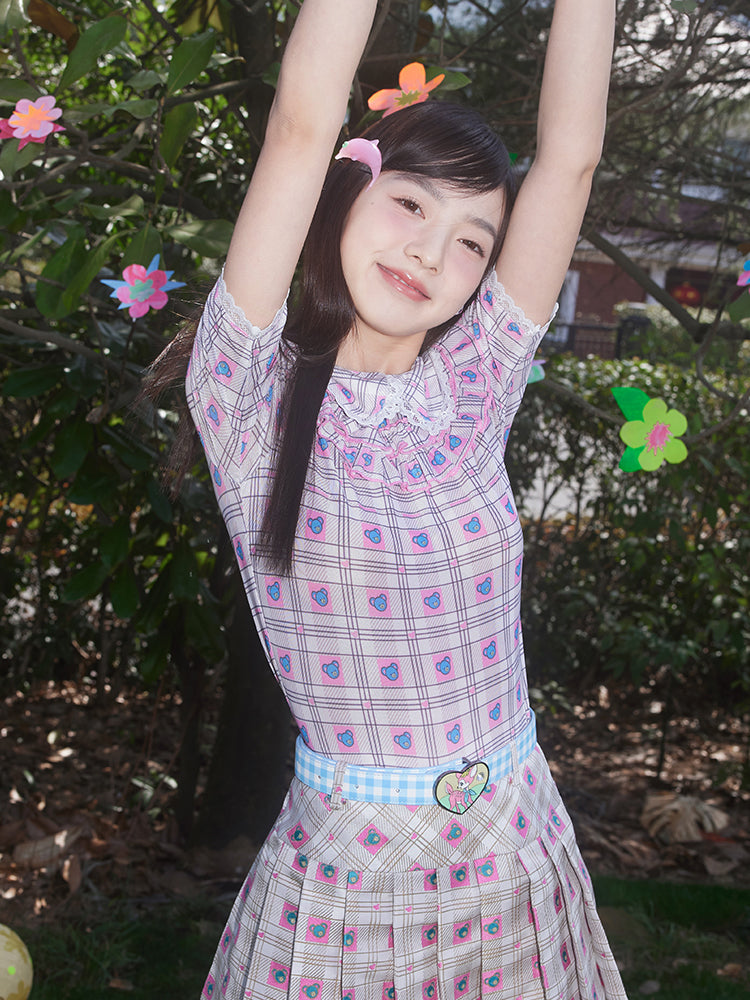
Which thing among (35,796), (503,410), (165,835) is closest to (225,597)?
(165,835)

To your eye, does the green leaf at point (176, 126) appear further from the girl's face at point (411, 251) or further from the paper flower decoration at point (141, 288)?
the girl's face at point (411, 251)

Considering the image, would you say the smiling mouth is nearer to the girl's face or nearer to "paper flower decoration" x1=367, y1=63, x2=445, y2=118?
the girl's face

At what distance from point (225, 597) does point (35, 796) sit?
3.22 feet

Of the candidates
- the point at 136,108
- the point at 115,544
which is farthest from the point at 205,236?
the point at 115,544

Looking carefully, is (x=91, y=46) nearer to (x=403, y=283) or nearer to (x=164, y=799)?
(x=403, y=283)

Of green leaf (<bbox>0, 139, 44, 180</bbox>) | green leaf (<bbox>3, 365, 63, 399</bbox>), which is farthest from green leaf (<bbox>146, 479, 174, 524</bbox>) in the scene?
green leaf (<bbox>0, 139, 44, 180</bbox>)

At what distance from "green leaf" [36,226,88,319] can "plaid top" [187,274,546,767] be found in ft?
2.15

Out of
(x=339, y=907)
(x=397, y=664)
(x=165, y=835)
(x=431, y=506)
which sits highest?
(x=431, y=506)

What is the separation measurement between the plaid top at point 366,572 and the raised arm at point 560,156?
0.29 meters

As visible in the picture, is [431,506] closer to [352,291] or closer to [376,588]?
[376,588]

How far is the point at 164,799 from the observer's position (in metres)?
3.10

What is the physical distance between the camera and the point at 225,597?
2611 mm

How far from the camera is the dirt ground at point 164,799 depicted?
104 inches

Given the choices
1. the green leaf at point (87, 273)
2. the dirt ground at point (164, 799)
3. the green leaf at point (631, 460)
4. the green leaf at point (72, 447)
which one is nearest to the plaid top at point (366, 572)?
the green leaf at point (631, 460)
